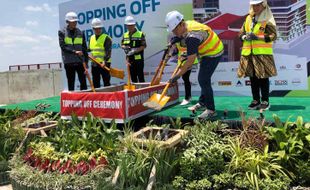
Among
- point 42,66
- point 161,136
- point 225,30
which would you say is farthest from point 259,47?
point 42,66

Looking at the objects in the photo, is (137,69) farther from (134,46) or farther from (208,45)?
(208,45)

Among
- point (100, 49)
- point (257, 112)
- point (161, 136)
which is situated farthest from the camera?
point (100, 49)

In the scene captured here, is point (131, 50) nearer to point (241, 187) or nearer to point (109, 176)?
point (109, 176)

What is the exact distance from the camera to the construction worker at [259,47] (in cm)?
451

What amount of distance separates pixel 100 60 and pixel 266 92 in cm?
363

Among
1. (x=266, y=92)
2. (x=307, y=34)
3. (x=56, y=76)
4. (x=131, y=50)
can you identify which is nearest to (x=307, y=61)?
(x=307, y=34)

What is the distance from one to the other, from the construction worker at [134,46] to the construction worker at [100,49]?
349 mm

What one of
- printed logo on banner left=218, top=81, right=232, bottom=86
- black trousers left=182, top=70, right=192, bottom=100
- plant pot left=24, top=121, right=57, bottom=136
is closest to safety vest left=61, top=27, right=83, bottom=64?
plant pot left=24, top=121, right=57, bottom=136

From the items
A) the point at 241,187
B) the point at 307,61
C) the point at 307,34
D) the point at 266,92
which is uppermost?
the point at 307,34

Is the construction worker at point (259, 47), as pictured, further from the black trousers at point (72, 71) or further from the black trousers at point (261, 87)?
the black trousers at point (72, 71)

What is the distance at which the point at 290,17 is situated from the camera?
587 centimetres

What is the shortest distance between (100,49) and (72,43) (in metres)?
0.84

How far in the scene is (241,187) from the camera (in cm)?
324

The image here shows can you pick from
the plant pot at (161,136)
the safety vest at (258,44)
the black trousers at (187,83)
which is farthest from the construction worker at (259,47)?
the plant pot at (161,136)
